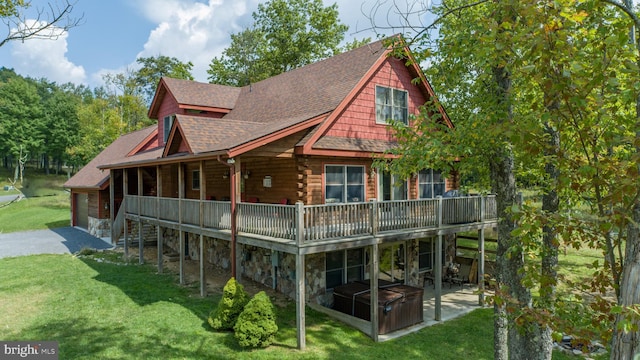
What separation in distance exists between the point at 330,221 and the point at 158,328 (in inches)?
220

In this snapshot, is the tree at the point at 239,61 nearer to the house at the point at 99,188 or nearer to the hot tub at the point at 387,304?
the house at the point at 99,188

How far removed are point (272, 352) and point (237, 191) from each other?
15.8 ft

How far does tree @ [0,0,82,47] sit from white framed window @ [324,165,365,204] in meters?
8.51

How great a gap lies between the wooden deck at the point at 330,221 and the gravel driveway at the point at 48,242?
10415mm

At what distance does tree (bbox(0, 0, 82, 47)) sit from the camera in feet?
22.9

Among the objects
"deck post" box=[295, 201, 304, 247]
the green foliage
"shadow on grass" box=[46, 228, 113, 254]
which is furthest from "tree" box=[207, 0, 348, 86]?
the green foliage

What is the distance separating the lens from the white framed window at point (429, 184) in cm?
1684

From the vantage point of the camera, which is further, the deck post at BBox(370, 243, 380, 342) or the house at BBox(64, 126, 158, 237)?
the house at BBox(64, 126, 158, 237)

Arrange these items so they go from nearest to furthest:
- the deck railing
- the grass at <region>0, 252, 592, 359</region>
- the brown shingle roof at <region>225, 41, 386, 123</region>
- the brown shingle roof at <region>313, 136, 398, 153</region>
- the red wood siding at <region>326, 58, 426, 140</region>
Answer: the grass at <region>0, 252, 592, 359</region>, the deck railing, the brown shingle roof at <region>313, 136, 398, 153</region>, the red wood siding at <region>326, 58, 426, 140</region>, the brown shingle roof at <region>225, 41, 386, 123</region>

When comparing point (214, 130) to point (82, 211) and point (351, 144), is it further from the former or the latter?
point (82, 211)

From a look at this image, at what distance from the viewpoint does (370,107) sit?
15000 mm

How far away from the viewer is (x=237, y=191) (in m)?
12.0

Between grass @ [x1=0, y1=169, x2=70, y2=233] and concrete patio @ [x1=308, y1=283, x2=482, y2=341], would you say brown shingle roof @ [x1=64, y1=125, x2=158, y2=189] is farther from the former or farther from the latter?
concrete patio @ [x1=308, y1=283, x2=482, y2=341]

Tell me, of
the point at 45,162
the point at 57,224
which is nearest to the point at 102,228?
the point at 57,224
